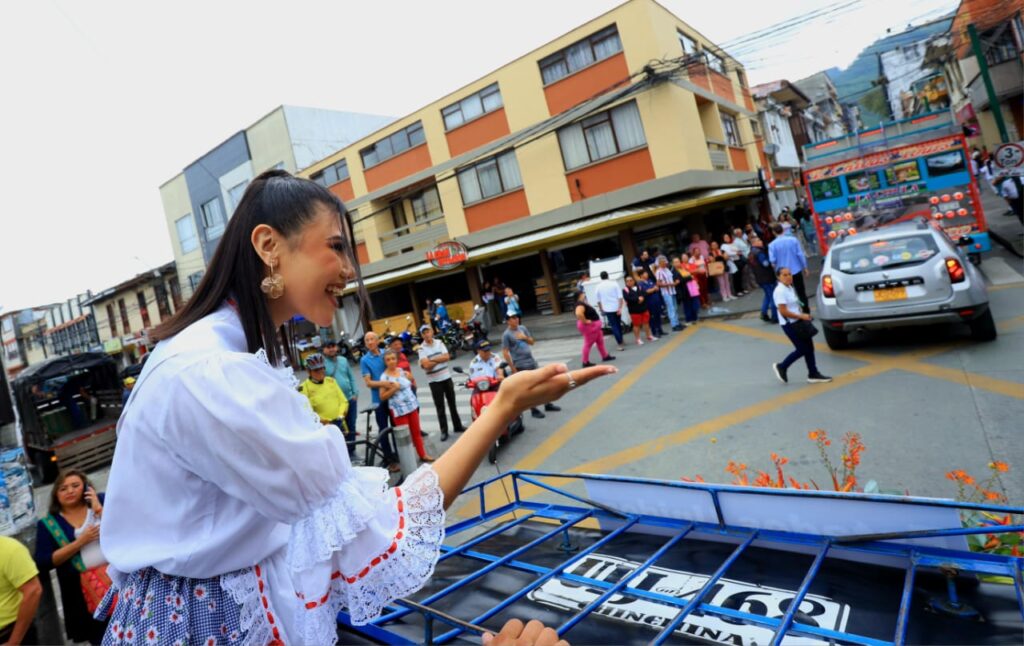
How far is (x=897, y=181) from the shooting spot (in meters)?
12.7

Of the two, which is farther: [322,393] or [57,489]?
[322,393]

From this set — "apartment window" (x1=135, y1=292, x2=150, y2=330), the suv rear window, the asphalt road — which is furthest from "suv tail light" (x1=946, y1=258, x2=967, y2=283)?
"apartment window" (x1=135, y1=292, x2=150, y2=330)

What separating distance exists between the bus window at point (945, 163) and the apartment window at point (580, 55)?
8.81m

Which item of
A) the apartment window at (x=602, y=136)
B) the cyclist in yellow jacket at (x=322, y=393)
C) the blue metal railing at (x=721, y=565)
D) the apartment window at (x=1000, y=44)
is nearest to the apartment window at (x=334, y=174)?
the apartment window at (x=602, y=136)

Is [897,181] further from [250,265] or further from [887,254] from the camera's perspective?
[250,265]

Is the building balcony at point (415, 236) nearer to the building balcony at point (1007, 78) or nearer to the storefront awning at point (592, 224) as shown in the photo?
the storefront awning at point (592, 224)

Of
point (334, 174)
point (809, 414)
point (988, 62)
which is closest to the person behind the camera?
point (809, 414)

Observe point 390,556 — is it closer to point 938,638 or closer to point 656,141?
point 938,638

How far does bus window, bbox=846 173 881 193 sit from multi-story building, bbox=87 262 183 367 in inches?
1282

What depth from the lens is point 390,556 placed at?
43.9 inches

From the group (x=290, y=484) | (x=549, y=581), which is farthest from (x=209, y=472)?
(x=549, y=581)

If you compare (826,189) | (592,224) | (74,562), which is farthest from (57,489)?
(826,189)

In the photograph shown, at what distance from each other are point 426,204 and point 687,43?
37.6 feet

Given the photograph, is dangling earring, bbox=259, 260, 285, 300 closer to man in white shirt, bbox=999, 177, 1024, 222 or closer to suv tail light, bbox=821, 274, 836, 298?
suv tail light, bbox=821, 274, 836, 298
